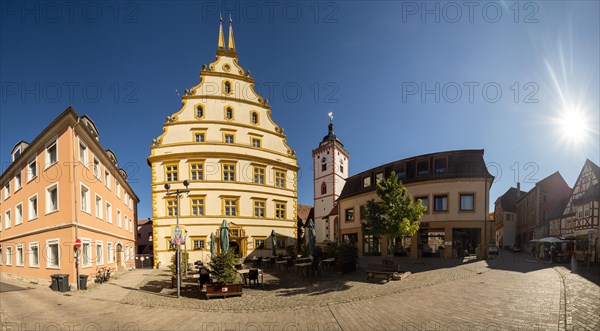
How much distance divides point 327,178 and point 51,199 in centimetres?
3938

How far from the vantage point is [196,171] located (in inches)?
1075

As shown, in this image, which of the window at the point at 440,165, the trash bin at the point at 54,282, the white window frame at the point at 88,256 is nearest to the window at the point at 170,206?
the white window frame at the point at 88,256

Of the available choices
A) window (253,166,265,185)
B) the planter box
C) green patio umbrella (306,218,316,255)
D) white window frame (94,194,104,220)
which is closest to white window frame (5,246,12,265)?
white window frame (94,194,104,220)

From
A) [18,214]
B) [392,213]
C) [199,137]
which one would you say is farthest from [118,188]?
[392,213]

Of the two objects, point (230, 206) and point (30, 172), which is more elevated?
point (30, 172)

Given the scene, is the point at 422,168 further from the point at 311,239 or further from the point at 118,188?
the point at 118,188

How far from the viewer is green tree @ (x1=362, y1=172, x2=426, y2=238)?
1579 cm

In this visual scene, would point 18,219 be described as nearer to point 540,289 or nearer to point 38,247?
point 38,247

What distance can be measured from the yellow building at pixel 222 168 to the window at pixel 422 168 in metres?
14.5

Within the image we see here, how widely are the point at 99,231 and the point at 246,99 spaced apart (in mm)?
18280

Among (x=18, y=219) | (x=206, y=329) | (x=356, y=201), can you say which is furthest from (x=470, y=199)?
(x=18, y=219)

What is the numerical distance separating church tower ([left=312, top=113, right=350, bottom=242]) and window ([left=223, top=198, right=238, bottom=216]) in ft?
69.0

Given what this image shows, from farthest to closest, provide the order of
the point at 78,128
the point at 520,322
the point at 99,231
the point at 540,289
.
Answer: the point at 99,231, the point at 78,128, the point at 540,289, the point at 520,322

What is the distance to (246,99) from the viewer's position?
1184 inches
